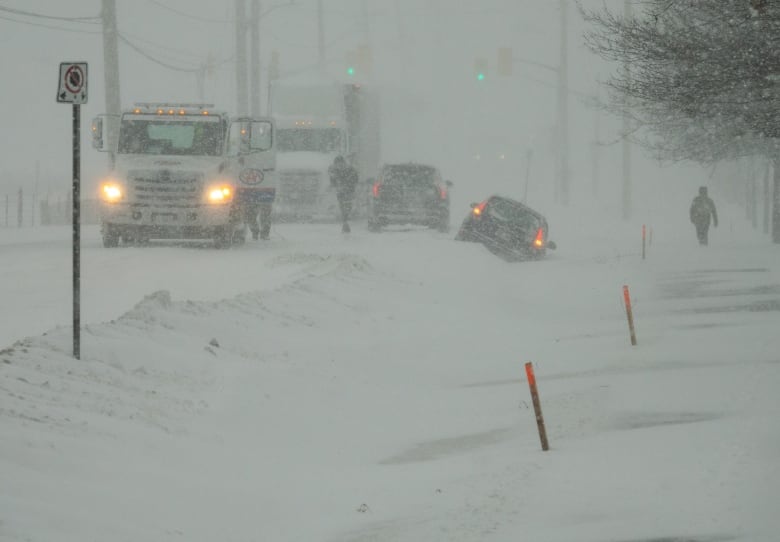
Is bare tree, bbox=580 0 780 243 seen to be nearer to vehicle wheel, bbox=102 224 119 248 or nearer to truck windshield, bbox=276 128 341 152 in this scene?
vehicle wheel, bbox=102 224 119 248

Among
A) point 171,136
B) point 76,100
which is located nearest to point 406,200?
point 171,136

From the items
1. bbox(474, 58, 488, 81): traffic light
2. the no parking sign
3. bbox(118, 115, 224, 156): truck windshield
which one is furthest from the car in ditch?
the no parking sign

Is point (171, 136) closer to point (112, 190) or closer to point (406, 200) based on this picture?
point (112, 190)

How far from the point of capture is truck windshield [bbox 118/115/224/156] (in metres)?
23.9

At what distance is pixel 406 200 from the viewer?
33.4 metres

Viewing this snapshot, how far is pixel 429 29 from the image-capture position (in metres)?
152

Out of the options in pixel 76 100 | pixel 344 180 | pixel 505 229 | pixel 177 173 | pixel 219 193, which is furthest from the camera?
pixel 344 180

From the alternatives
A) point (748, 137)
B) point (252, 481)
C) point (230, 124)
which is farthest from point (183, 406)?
point (748, 137)

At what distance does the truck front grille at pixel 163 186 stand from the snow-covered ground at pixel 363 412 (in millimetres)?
3110

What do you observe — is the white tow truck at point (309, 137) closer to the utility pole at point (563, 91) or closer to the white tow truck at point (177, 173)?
the white tow truck at point (177, 173)

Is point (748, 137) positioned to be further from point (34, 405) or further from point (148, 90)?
point (148, 90)

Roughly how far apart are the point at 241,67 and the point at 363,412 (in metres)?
33.9

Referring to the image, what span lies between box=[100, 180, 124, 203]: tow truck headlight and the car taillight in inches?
410

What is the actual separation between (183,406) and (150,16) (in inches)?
5713
